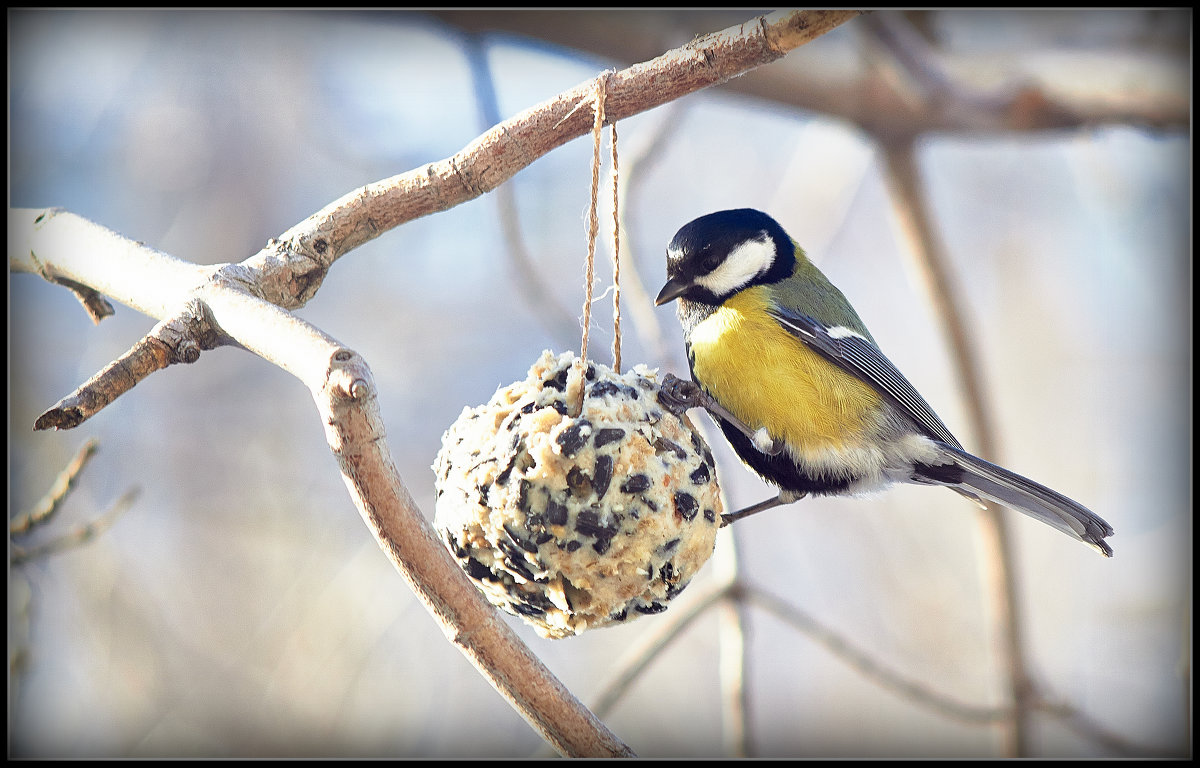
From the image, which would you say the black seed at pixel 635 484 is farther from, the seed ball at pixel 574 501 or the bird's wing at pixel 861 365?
the bird's wing at pixel 861 365

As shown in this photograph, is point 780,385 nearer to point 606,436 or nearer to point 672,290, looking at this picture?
point 672,290

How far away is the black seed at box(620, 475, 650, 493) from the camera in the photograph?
155 cm

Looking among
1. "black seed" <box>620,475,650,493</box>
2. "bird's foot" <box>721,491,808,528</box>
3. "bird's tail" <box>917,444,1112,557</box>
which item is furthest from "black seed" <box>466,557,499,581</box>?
"bird's tail" <box>917,444,1112,557</box>

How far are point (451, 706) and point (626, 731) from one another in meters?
1.08

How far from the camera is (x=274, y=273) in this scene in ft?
5.49

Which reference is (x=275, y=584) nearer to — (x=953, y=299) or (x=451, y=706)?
(x=451, y=706)

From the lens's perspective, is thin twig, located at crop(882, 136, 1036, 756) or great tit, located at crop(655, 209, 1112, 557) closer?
great tit, located at crop(655, 209, 1112, 557)

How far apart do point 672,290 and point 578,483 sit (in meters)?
0.94

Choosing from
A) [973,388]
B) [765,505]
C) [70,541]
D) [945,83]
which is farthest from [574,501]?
[945,83]

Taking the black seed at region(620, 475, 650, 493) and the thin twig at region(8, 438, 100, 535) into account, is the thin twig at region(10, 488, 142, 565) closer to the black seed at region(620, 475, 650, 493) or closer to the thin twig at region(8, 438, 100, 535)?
the thin twig at region(8, 438, 100, 535)

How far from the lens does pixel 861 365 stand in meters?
2.40

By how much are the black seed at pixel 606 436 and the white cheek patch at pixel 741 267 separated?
96 centimetres

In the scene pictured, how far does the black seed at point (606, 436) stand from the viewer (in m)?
1.56

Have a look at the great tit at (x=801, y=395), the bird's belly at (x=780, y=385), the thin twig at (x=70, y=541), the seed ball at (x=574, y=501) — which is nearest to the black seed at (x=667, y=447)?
the seed ball at (x=574, y=501)
